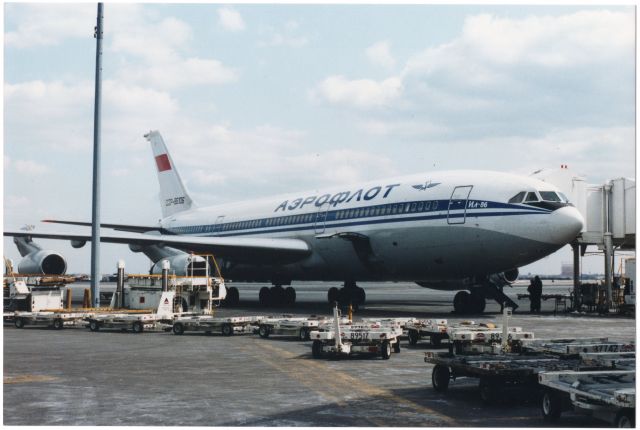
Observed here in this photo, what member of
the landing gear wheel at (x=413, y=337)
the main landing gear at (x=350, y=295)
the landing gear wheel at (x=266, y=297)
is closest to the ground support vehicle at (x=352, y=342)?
the landing gear wheel at (x=413, y=337)

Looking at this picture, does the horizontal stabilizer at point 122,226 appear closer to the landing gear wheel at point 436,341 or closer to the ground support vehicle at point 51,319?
the ground support vehicle at point 51,319

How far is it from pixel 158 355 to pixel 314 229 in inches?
581

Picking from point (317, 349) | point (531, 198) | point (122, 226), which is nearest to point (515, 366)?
point (317, 349)

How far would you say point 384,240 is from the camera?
976 inches

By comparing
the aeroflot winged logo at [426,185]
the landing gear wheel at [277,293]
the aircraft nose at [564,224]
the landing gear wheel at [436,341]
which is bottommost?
the landing gear wheel at [436,341]

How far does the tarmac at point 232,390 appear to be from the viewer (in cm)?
797

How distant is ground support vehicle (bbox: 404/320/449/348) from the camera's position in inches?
611

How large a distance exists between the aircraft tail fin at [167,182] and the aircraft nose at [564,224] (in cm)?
2435

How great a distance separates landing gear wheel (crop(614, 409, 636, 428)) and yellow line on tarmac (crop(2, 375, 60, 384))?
746 cm

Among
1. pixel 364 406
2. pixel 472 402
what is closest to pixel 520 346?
pixel 472 402

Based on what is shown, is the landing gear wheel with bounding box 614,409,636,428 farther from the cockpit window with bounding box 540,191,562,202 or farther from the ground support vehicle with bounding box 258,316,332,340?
the cockpit window with bounding box 540,191,562,202

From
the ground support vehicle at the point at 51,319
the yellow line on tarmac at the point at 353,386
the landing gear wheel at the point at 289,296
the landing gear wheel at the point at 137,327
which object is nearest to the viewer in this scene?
the yellow line on tarmac at the point at 353,386

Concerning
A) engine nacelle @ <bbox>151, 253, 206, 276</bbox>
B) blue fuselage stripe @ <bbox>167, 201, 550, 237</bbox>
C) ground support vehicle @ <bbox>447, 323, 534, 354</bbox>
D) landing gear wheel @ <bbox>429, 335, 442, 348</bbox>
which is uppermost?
blue fuselage stripe @ <bbox>167, 201, 550, 237</bbox>

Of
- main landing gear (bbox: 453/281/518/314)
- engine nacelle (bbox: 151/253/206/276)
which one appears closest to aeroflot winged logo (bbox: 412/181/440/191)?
main landing gear (bbox: 453/281/518/314)
